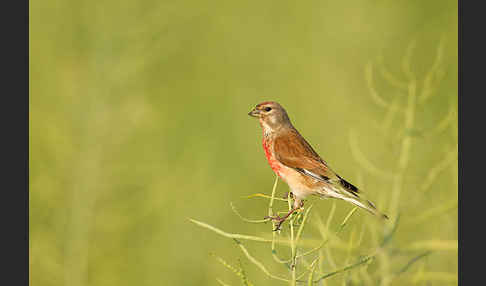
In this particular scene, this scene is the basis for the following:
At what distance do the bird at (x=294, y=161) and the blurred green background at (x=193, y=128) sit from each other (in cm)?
28

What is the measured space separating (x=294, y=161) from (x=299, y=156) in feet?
0.15

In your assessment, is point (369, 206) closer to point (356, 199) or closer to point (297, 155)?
point (356, 199)

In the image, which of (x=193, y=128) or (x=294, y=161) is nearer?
(x=294, y=161)

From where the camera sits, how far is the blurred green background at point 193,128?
15.5 feet

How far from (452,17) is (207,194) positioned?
4.02m

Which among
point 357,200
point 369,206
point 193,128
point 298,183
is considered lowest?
point 369,206

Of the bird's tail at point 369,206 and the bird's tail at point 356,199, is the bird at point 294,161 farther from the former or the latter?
the bird's tail at point 369,206

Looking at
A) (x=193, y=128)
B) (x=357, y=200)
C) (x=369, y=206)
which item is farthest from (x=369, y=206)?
(x=193, y=128)

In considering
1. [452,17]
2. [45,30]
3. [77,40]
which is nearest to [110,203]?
[77,40]

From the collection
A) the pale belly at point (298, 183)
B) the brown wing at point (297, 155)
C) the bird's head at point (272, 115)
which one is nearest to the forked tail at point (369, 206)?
the pale belly at point (298, 183)

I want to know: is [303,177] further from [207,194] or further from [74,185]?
[207,194]

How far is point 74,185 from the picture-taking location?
16.2 feet

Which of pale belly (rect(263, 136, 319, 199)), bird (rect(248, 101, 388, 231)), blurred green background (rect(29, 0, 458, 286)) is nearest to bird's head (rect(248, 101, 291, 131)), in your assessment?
bird (rect(248, 101, 388, 231))

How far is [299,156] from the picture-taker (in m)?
4.25
